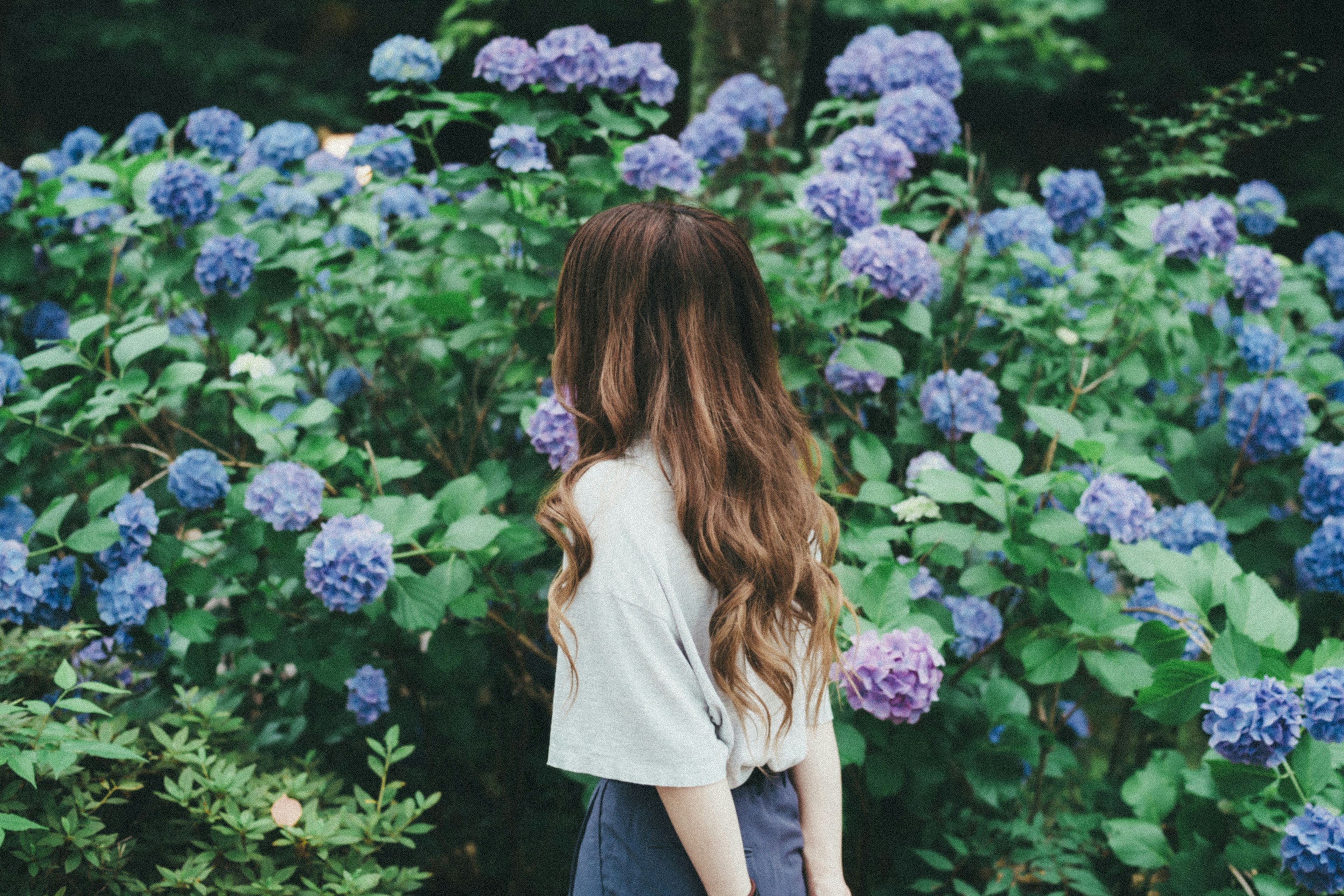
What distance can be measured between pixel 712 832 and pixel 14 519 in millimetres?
1801

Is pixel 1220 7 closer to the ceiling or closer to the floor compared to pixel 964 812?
closer to the ceiling

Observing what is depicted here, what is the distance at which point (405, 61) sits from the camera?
2.24 meters

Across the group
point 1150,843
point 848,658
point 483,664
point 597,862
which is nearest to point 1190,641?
point 1150,843

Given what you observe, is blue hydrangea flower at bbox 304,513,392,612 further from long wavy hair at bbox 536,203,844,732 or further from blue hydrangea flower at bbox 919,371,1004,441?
blue hydrangea flower at bbox 919,371,1004,441

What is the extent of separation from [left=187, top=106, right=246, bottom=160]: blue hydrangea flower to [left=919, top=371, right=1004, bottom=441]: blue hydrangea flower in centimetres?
197

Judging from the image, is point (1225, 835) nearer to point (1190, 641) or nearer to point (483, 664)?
point (1190, 641)

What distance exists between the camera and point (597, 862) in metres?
1.33

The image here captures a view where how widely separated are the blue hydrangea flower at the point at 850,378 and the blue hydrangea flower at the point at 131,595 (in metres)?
1.48

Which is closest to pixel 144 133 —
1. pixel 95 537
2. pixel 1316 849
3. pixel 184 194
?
pixel 184 194

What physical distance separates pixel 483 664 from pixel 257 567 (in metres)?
0.55

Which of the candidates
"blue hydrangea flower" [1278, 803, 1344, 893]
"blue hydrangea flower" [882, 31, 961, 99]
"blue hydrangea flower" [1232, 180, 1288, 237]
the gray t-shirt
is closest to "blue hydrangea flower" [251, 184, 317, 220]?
"blue hydrangea flower" [882, 31, 961, 99]

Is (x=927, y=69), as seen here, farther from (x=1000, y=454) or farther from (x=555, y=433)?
(x=555, y=433)

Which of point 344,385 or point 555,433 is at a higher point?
point 555,433

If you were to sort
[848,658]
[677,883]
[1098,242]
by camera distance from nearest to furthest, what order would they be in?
[677,883], [848,658], [1098,242]
